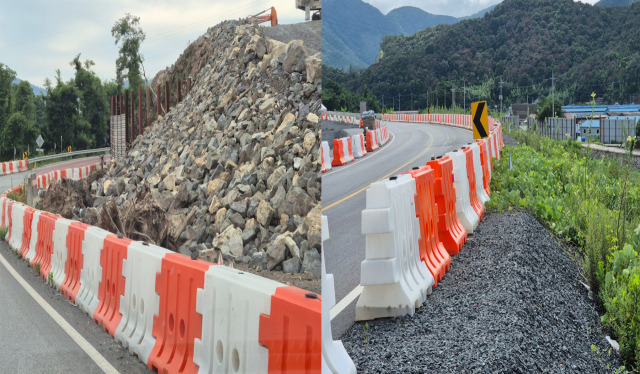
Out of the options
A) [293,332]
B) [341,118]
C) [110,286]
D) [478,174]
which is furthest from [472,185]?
[341,118]

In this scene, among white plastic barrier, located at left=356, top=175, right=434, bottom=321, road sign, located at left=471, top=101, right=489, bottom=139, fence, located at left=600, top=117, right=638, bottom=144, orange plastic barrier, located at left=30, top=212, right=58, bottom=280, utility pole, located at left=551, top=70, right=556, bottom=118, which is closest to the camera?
Answer: white plastic barrier, located at left=356, top=175, right=434, bottom=321

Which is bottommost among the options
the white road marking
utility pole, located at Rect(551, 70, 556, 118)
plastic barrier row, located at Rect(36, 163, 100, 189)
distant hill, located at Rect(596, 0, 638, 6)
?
the white road marking

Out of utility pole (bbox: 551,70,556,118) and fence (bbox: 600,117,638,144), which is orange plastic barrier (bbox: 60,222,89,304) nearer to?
fence (bbox: 600,117,638,144)

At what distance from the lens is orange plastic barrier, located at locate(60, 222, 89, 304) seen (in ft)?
15.9

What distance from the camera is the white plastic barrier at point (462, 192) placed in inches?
271

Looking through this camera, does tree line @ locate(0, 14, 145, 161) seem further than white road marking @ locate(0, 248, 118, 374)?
No

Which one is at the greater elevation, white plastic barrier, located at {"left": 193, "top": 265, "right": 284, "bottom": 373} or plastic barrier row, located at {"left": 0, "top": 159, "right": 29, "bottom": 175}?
plastic barrier row, located at {"left": 0, "top": 159, "right": 29, "bottom": 175}

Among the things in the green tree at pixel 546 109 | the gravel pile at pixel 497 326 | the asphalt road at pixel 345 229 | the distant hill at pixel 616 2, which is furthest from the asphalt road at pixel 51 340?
the distant hill at pixel 616 2

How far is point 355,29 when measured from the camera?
2328mm

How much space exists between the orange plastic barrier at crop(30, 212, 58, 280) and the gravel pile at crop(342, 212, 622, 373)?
7.87 ft

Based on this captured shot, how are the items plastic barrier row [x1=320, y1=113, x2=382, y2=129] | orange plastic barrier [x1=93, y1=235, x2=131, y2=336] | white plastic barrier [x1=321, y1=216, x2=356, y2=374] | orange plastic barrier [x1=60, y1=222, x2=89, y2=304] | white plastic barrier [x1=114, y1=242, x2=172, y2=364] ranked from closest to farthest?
plastic barrier row [x1=320, y1=113, x2=382, y2=129] → white plastic barrier [x1=321, y1=216, x2=356, y2=374] → white plastic barrier [x1=114, y1=242, x2=172, y2=364] → orange plastic barrier [x1=93, y1=235, x2=131, y2=336] → orange plastic barrier [x1=60, y1=222, x2=89, y2=304]

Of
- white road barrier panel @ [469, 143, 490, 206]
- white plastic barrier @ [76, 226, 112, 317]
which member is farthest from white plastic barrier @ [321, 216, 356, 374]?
white road barrier panel @ [469, 143, 490, 206]

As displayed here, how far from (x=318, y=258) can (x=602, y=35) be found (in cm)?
823

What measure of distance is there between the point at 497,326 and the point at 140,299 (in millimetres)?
2177
